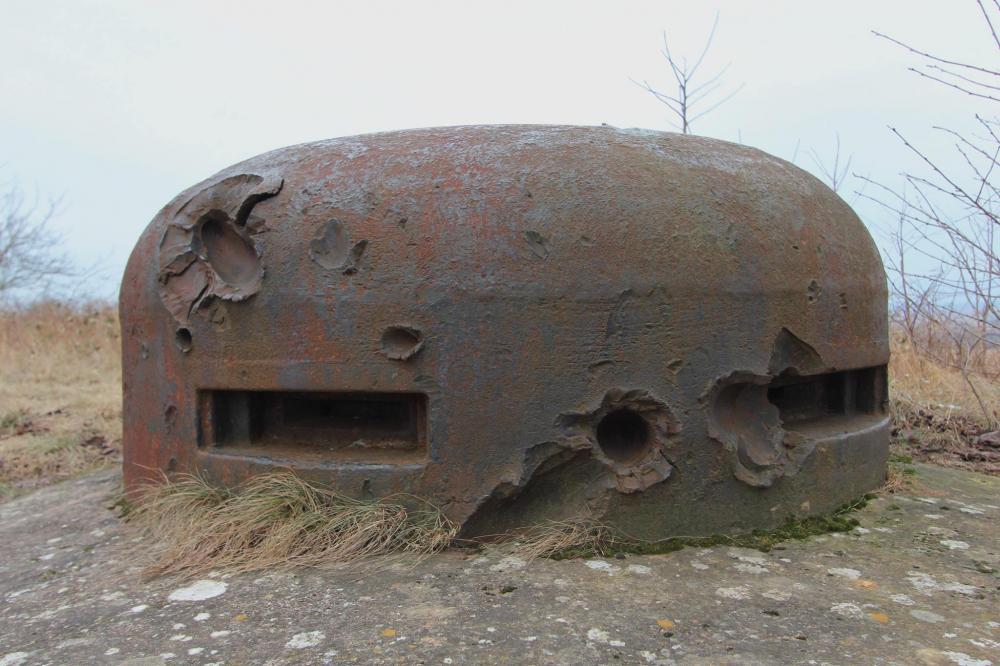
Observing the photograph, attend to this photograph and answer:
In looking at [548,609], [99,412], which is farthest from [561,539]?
[99,412]

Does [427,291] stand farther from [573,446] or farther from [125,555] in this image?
[125,555]

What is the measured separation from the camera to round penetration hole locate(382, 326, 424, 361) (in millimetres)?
2900

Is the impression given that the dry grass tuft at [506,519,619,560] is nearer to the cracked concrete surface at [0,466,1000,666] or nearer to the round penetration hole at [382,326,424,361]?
the cracked concrete surface at [0,466,1000,666]

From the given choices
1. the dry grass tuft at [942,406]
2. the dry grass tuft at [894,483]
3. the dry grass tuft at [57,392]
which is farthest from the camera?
the dry grass tuft at [57,392]

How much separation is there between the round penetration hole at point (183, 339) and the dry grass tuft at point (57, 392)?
2.09 m

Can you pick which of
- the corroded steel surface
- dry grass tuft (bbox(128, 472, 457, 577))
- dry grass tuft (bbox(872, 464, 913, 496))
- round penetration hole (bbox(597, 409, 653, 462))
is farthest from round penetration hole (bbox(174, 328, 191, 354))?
dry grass tuft (bbox(872, 464, 913, 496))

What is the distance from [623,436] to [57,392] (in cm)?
758

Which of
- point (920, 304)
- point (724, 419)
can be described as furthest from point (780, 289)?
point (920, 304)

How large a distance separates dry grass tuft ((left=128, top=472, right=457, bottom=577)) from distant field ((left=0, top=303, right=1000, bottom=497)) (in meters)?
2.24

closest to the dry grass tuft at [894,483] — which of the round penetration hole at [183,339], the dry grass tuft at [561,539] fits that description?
the dry grass tuft at [561,539]

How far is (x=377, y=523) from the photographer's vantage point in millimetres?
2914

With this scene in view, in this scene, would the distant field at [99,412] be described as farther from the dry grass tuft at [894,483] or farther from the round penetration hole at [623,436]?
the round penetration hole at [623,436]

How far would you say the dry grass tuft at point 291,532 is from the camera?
285 centimetres

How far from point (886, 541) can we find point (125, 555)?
9.19 ft
